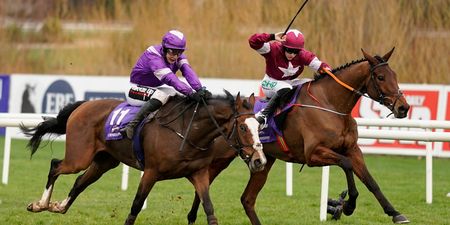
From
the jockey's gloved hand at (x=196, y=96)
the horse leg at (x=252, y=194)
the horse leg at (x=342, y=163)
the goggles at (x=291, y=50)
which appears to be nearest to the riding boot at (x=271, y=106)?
the goggles at (x=291, y=50)

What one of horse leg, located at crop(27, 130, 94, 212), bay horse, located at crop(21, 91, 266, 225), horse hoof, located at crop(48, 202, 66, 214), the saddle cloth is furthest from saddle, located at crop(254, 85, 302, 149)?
horse hoof, located at crop(48, 202, 66, 214)

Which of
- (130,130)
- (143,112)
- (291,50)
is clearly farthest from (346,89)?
(130,130)

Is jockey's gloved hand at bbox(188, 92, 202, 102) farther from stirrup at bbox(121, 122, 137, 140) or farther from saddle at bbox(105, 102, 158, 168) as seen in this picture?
stirrup at bbox(121, 122, 137, 140)

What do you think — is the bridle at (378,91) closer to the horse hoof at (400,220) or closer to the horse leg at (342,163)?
the horse leg at (342,163)

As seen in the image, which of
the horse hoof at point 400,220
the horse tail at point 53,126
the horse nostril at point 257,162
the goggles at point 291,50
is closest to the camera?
the horse nostril at point 257,162

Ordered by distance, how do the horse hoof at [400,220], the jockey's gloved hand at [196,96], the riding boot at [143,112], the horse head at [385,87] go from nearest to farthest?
1. the horse hoof at [400,220]
2. the jockey's gloved hand at [196,96]
3. the riding boot at [143,112]
4. the horse head at [385,87]

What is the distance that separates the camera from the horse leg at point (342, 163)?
8.69 m

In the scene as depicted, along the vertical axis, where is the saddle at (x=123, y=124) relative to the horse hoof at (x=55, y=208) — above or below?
above

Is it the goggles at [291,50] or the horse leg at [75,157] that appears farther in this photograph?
the goggles at [291,50]

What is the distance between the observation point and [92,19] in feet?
71.6

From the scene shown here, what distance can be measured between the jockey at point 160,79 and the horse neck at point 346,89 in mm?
1431

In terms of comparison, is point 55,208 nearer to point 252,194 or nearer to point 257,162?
point 252,194

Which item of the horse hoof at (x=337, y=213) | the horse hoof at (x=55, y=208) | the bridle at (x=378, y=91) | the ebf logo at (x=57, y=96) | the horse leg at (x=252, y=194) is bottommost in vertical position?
the ebf logo at (x=57, y=96)

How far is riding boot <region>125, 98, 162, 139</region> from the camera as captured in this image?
8.66 metres
